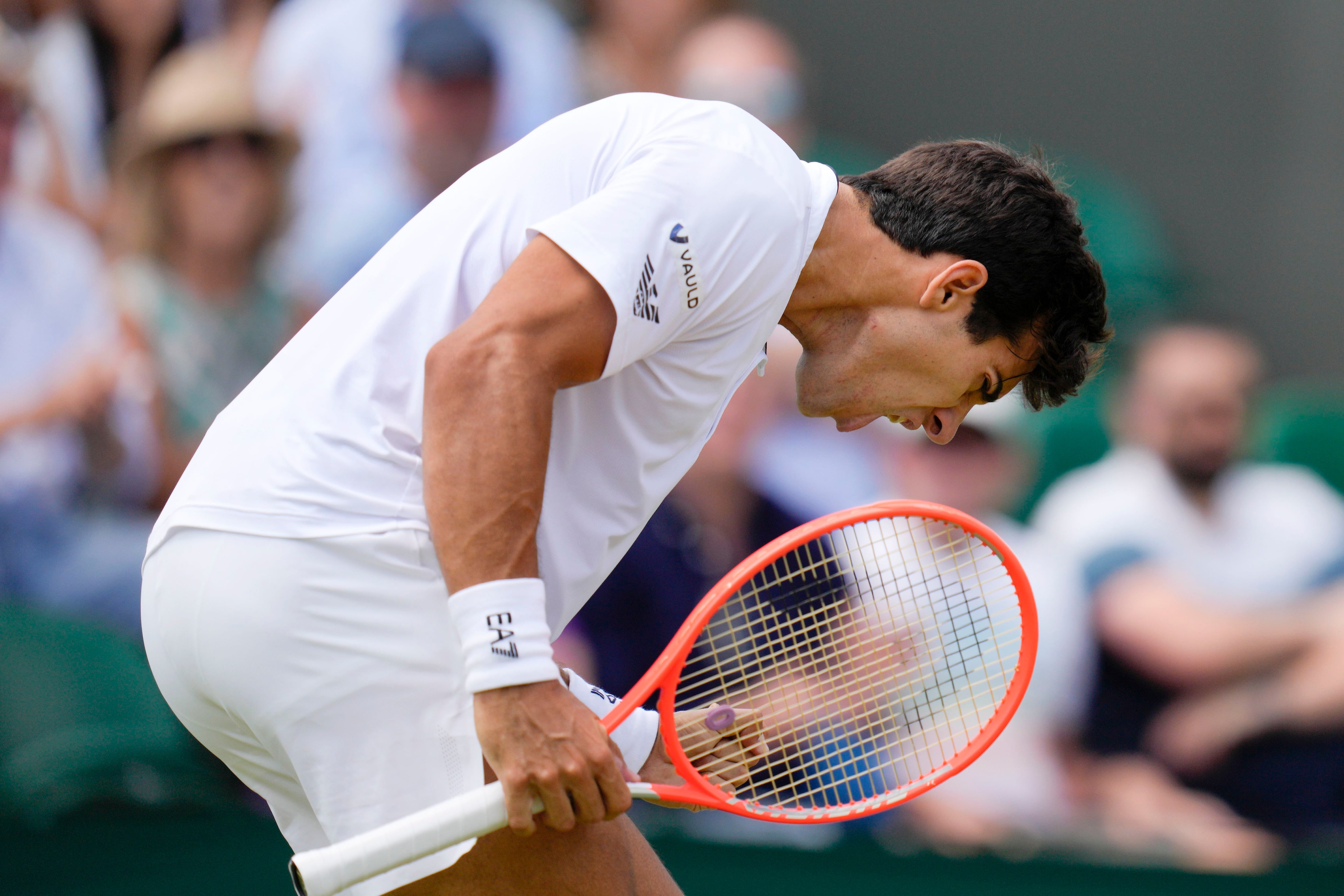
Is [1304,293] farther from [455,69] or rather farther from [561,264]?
[561,264]

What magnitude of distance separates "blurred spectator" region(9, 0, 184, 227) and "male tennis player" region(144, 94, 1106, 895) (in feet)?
11.6

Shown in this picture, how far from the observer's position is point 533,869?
1.68 meters

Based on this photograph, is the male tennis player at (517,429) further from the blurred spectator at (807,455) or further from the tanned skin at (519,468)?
the blurred spectator at (807,455)

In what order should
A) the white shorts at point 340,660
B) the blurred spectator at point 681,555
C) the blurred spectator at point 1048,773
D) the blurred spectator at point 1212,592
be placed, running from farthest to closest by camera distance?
the blurred spectator at point 1212,592 < the blurred spectator at point 681,555 < the blurred spectator at point 1048,773 < the white shorts at point 340,660

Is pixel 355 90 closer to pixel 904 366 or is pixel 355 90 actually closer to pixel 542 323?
pixel 904 366

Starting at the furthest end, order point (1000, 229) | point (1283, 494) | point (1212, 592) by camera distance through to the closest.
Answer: point (1283, 494) < point (1212, 592) < point (1000, 229)

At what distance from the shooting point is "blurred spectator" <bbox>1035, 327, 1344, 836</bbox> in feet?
12.6

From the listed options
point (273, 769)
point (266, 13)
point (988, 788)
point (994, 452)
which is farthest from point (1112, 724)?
point (266, 13)


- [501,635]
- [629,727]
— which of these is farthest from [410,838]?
[629,727]

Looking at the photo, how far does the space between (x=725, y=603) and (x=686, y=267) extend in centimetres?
51

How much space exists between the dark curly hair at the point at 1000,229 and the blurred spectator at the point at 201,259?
3079 mm

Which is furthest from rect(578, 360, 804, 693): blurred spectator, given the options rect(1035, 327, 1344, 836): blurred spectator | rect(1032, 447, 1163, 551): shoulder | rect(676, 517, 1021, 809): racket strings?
rect(1035, 327, 1344, 836): blurred spectator

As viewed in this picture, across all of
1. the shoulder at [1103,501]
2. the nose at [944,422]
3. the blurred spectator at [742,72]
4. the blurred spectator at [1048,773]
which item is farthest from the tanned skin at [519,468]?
the blurred spectator at [742,72]

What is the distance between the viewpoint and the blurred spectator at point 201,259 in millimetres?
4438
